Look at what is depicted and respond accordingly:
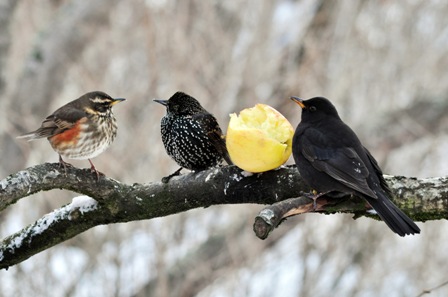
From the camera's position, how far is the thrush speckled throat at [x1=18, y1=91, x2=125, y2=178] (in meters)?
4.48

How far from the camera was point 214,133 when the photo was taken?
4.65m

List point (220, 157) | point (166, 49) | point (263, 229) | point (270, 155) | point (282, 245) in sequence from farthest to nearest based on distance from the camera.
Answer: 1. point (282, 245)
2. point (166, 49)
3. point (220, 157)
4. point (270, 155)
5. point (263, 229)

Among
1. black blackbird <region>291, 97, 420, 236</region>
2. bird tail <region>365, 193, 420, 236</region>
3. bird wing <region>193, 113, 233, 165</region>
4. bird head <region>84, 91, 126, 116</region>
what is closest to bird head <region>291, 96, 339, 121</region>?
black blackbird <region>291, 97, 420, 236</region>

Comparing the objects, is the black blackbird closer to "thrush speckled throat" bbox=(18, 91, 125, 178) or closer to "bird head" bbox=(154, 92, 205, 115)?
"bird head" bbox=(154, 92, 205, 115)

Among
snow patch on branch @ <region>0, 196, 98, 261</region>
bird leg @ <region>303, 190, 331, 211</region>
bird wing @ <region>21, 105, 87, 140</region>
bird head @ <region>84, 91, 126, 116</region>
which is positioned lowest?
snow patch on branch @ <region>0, 196, 98, 261</region>

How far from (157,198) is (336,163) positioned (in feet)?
2.99

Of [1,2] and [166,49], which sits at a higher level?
[1,2]

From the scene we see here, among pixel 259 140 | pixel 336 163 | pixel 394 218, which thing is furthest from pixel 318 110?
pixel 394 218

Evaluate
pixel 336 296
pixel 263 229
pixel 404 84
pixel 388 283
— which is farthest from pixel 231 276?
pixel 263 229

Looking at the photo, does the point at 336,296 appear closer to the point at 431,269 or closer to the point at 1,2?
the point at 431,269

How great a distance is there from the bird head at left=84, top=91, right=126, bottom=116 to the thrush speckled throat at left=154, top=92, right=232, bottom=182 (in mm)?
315

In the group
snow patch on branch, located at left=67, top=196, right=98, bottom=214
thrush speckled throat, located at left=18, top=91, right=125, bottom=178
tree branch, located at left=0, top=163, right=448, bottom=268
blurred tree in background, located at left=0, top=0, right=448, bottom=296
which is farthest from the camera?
blurred tree in background, located at left=0, top=0, right=448, bottom=296

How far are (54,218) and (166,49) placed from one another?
533 centimetres

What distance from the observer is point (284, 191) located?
144 inches
